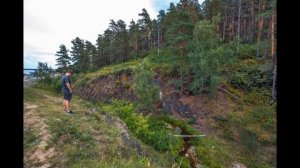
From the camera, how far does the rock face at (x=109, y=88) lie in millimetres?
28578

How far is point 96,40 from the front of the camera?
54781mm

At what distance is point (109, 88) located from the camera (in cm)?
3041

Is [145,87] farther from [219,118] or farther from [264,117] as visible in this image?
[264,117]

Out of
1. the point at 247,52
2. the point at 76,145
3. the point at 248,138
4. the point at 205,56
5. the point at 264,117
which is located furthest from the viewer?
the point at 247,52

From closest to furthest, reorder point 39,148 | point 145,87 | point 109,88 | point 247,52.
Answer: point 39,148 → point 145,87 → point 109,88 → point 247,52

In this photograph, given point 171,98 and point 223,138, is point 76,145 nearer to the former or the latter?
point 223,138

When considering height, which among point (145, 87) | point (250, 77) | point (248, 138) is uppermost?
point (250, 77)

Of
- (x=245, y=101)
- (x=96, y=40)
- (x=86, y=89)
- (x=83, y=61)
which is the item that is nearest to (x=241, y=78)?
(x=245, y=101)

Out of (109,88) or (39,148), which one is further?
(109,88)

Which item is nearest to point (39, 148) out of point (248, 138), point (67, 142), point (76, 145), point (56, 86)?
point (67, 142)

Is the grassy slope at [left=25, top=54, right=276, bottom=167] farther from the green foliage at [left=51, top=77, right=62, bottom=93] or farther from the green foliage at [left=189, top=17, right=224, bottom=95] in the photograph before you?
the green foliage at [left=51, top=77, right=62, bottom=93]

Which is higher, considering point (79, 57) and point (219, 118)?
point (79, 57)
